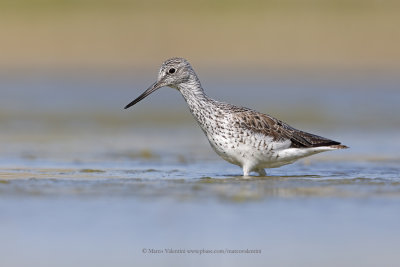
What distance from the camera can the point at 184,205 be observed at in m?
9.07

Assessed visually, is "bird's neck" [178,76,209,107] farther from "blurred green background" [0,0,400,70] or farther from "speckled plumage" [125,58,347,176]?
"blurred green background" [0,0,400,70]

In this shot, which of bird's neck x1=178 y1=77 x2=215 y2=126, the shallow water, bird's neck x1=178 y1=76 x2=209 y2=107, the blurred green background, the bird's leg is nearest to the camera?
the shallow water

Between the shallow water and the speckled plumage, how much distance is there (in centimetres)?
28

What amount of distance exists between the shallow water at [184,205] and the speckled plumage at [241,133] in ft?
0.93

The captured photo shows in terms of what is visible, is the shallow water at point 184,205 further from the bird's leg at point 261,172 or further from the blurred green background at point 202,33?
the blurred green background at point 202,33

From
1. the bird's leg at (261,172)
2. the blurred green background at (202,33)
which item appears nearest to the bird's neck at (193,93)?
the bird's leg at (261,172)

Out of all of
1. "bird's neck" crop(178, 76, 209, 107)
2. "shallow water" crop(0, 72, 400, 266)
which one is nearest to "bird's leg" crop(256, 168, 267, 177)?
"shallow water" crop(0, 72, 400, 266)

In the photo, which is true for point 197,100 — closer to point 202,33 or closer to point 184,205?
point 184,205

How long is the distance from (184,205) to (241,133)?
2.10 metres

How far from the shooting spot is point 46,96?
72.9 ft

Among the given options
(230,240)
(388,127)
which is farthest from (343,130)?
(230,240)

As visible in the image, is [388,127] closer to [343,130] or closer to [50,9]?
[343,130]

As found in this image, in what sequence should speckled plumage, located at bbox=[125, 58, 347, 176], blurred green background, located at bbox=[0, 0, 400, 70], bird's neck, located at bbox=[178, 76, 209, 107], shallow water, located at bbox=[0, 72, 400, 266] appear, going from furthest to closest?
1. blurred green background, located at bbox=[0, 0, 400, 70]
2. bird's neck, located at bbox=[178, 76, 209, 107]
3. speckled plumage, located at bbox=[125, 58, 347, 176]
4. shallow water, located at bbox=[0, 72, 400, 266]

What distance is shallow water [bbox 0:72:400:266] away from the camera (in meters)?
7.34
